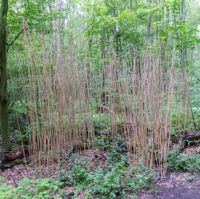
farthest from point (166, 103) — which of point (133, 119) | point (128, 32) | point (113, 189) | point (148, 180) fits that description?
point (128, 32)

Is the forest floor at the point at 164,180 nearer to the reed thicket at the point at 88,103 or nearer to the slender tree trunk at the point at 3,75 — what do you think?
the reed thicket at the point at 88,103

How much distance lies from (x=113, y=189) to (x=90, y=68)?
5.68 feet

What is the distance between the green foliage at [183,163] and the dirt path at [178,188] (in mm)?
106

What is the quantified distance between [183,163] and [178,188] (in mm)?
409

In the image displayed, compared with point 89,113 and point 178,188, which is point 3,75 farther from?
point 178,188

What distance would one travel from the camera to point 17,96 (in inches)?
136

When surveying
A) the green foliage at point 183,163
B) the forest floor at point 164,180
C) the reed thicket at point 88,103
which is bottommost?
the forest floor at point 164,180

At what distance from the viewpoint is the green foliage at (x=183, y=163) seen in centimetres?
219

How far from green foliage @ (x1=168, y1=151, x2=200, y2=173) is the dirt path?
106 millimetres

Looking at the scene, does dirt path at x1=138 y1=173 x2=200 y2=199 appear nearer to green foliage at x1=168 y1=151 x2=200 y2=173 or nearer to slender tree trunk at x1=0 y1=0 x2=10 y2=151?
green foliage at x1=168 y1=151 x2=200 y2=173

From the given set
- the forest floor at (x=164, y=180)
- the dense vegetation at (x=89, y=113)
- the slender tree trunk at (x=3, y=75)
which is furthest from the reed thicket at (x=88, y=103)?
the slender tree trunk at (x=3, y=75)

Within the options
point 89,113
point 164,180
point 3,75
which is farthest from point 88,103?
point 164,180

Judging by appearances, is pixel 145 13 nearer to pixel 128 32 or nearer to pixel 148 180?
pixel 128 32

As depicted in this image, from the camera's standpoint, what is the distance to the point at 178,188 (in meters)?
1.91
